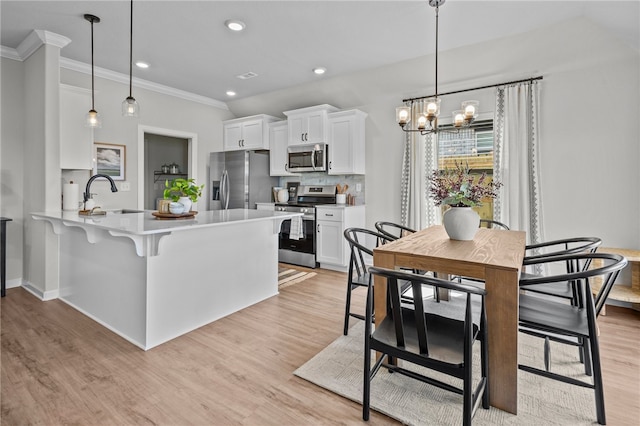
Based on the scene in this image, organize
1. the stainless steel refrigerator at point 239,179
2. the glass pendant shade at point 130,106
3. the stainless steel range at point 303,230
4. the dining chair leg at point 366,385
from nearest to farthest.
A: the dining chair leg at point 366,385
the glass pendant shade at point 130,106
the stainless steel range at point 303,230
the stainless steel refrigerator at point 239,179

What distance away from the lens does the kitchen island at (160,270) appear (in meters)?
2.41

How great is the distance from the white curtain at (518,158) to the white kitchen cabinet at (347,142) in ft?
5.78

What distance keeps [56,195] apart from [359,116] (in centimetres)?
378

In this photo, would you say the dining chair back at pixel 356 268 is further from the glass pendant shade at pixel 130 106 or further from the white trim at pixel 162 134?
the white trim at pixel 162 134

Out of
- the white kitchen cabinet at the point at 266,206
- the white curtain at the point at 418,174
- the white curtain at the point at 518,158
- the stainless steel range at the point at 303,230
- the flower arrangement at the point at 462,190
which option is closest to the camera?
the flower arrangement at the point at 462,190

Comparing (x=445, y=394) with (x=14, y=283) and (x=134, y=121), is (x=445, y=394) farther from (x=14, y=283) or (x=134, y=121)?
(x=134, y=121)

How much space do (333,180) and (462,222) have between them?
10.4 ft

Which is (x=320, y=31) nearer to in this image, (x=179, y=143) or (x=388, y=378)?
(x=388, y=378)

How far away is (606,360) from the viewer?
226cm

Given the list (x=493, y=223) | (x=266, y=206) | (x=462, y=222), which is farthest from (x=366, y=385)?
(x=266, y=206)

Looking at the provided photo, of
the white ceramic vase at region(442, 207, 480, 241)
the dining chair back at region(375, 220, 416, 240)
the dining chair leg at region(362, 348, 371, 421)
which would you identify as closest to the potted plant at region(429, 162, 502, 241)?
the white ceramic vase at region(442, 207, 480, 241)

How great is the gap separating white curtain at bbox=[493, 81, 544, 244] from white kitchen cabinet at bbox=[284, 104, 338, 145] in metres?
2.25

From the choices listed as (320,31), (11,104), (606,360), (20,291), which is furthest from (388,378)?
(11,104)

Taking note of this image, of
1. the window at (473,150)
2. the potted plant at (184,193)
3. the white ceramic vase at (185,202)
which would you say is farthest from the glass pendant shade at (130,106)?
the window at (473,150)
